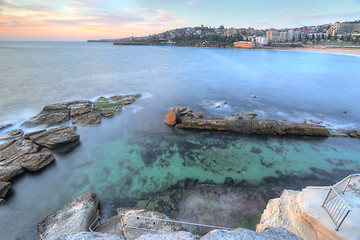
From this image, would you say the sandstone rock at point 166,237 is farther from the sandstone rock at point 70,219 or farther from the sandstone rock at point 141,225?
the sandstone rock at point 70,219

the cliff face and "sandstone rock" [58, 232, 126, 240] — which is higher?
"sandstone rock" [58, 232, 126, 240]

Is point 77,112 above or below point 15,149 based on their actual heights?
above

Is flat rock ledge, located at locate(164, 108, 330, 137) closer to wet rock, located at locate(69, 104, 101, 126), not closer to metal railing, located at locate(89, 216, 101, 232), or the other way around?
wet rock, located at locate(69, 104, 101, 126)

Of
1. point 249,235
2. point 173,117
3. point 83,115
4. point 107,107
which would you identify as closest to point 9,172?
point 83,115

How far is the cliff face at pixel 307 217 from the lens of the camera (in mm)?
4332

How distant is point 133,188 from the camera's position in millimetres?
9398

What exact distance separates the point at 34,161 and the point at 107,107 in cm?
990

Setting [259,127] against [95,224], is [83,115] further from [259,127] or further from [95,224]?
[259,127]

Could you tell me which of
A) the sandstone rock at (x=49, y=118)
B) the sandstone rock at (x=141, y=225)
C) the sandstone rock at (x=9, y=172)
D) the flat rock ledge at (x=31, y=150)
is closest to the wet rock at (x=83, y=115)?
the sandstone rock at (x=49, y=118)

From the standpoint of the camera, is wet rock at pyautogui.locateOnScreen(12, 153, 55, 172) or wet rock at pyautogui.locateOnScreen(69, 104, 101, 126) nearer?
wet rock at pyautogui.locateOnScreen(12, 153, 55, 172)

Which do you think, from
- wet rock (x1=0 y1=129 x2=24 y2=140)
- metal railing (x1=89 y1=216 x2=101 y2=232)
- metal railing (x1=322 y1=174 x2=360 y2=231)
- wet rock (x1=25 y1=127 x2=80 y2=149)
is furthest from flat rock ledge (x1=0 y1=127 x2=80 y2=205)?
metal railing (x1=322 y1=174 x2=360 y2=231)

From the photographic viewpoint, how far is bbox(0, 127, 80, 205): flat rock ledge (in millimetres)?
9922

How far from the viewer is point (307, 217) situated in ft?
15.5

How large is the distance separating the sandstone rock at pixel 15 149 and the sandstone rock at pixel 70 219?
6.52m
